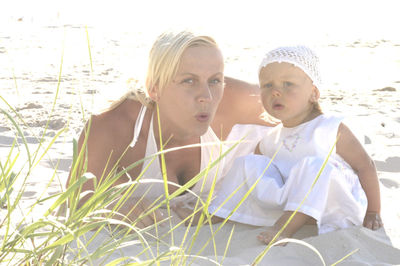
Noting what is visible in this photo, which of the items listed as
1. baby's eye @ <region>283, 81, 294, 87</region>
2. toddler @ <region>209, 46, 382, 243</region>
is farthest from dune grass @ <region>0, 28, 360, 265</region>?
baby's eye @ <region>283, 81, 294, 87</region>

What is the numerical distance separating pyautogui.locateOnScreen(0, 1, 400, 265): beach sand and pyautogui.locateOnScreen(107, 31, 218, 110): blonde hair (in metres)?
0.15

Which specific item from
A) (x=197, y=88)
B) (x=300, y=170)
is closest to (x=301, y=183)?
(x=300, y=170)

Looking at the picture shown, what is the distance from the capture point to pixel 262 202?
279 cm

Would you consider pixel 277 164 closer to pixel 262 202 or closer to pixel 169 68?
pixel 262 202

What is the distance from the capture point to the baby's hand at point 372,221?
2689 millimetres

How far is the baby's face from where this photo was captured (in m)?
2.87

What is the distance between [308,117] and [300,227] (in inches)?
24.9

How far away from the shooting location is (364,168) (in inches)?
110

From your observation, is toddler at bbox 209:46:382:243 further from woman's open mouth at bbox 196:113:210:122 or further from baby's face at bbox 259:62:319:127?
woman's open mouth at bbox 196:113:210:122

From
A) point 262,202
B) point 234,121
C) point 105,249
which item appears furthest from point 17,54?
point 105,249

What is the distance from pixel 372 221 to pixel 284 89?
71 centimetres

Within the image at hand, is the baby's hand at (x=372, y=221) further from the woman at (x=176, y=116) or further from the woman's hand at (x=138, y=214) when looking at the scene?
the woman's hand at (x=138, y=214)

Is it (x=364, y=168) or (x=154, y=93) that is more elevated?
(x=154, y=93)

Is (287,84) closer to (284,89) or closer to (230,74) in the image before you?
(284,89)
